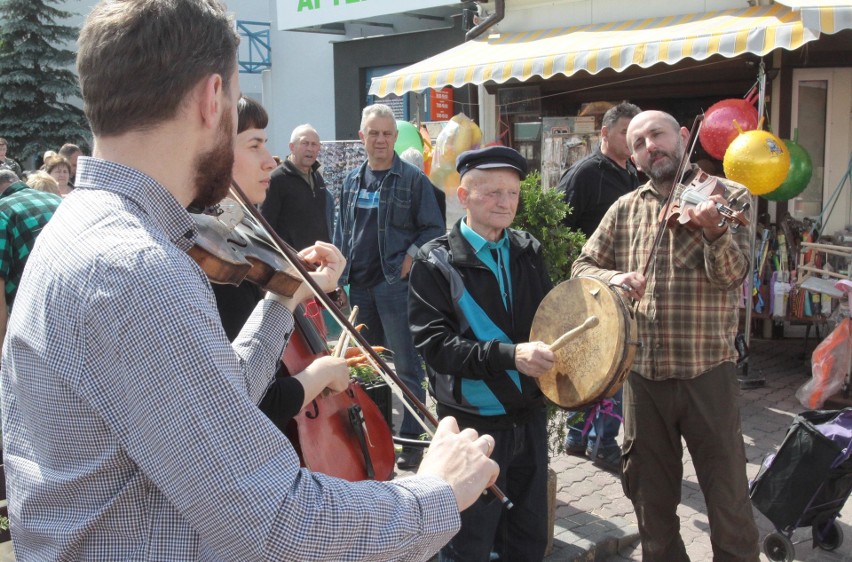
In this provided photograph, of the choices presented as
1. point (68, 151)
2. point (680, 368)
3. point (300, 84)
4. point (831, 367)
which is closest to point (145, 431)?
point (680, 368)

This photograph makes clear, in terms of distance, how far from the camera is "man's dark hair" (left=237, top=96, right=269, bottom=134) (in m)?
2.84

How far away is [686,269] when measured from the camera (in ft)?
11.0

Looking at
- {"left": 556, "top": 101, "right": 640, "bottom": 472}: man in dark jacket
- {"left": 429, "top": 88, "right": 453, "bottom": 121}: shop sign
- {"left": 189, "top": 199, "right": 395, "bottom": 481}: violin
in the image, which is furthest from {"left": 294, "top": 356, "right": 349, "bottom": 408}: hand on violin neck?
{"left": 429, "top": 88, "right": 453, "bottom": 121}: shop sign

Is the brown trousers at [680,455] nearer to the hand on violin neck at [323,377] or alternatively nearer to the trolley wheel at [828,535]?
the trolley wheel at [828,535]

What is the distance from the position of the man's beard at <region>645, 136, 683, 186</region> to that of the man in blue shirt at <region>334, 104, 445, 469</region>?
221cm

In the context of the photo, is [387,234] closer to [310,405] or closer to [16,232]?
[16,232]

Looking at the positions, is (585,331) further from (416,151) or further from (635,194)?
(416,151)

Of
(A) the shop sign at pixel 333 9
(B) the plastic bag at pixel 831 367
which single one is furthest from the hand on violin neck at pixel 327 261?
(A) the shop sign at pixel 333 9

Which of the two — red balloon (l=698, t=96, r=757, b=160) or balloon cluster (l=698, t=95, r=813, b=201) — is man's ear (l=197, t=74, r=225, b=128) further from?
red balloon (l=698, t=96, r=757, b=160)

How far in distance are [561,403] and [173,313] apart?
220 cm

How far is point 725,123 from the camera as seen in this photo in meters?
6.89

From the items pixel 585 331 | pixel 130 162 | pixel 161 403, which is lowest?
pixel 585 331

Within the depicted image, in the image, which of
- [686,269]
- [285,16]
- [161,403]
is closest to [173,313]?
[161,403]

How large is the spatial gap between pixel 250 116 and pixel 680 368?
1969 millimetres
